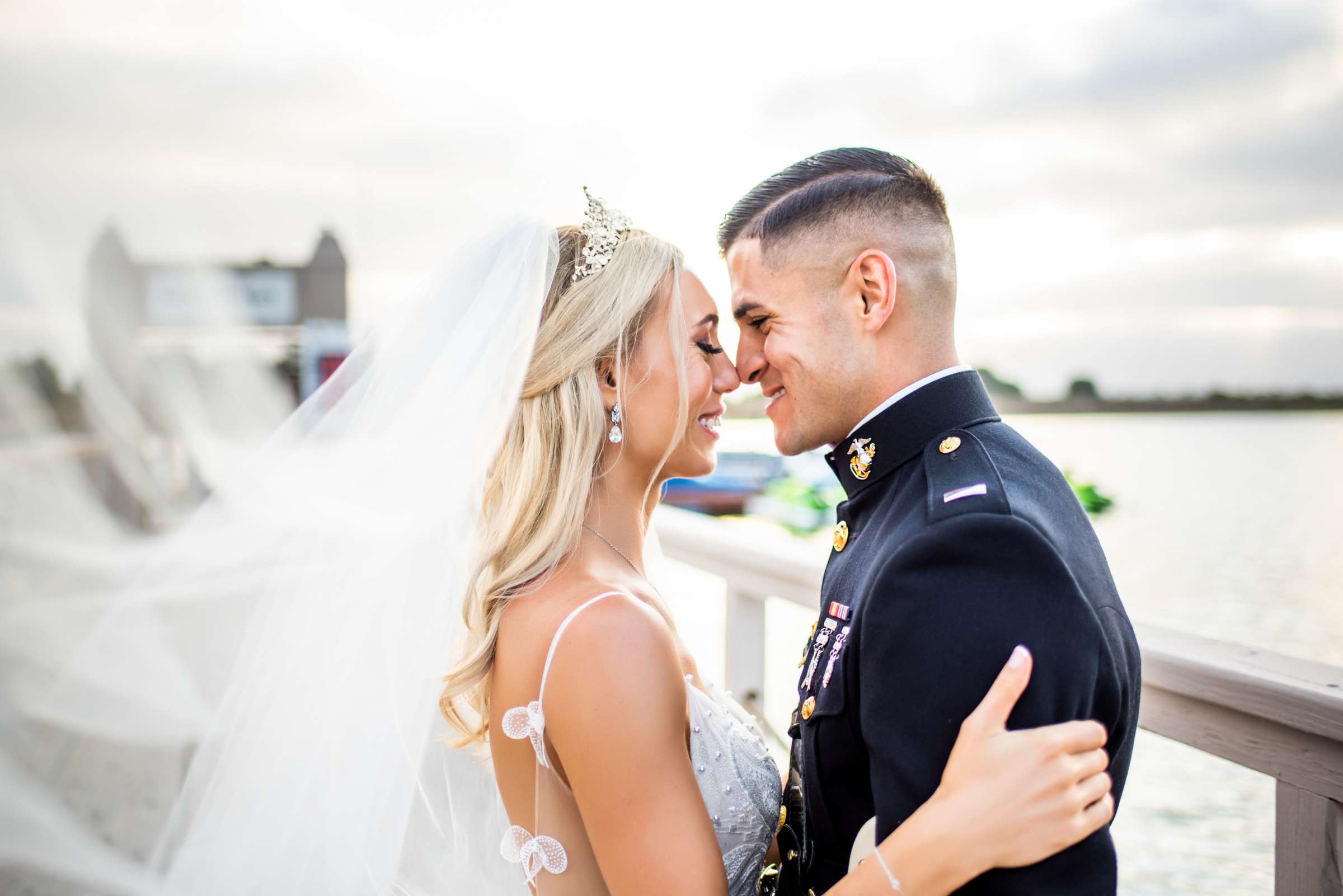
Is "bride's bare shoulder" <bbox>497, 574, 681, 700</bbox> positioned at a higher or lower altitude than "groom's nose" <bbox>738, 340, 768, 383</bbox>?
lower

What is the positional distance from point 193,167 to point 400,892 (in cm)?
864

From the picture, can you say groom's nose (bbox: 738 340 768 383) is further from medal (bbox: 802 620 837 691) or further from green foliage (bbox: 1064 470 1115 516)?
green foliage (bbox: 1064 470 1115 516)

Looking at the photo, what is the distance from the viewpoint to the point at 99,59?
7.52m

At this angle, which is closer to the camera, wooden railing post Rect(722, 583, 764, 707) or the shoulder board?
the shoulder board

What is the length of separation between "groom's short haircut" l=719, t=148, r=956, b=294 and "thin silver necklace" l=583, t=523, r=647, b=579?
2.23 feet

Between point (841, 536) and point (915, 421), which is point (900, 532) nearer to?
point (915, 421)

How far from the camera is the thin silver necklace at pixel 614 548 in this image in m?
1.99

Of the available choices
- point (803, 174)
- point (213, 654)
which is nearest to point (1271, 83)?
point (803, 174)

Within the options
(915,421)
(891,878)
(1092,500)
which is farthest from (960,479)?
(1092,500)

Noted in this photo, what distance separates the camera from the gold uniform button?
180 cm

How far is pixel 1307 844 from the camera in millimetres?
1367

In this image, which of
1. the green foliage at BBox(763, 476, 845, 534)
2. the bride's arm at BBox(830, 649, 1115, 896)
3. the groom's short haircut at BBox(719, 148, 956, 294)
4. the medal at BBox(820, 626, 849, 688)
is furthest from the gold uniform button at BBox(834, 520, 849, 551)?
the green foliage at BBox(763, 476, 845, 534)

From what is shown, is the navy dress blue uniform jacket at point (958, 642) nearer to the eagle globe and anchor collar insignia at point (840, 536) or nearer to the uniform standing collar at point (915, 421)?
the uniform standing collar at point (915, 421)

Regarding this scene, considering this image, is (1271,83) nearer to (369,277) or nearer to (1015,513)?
(369,277)
